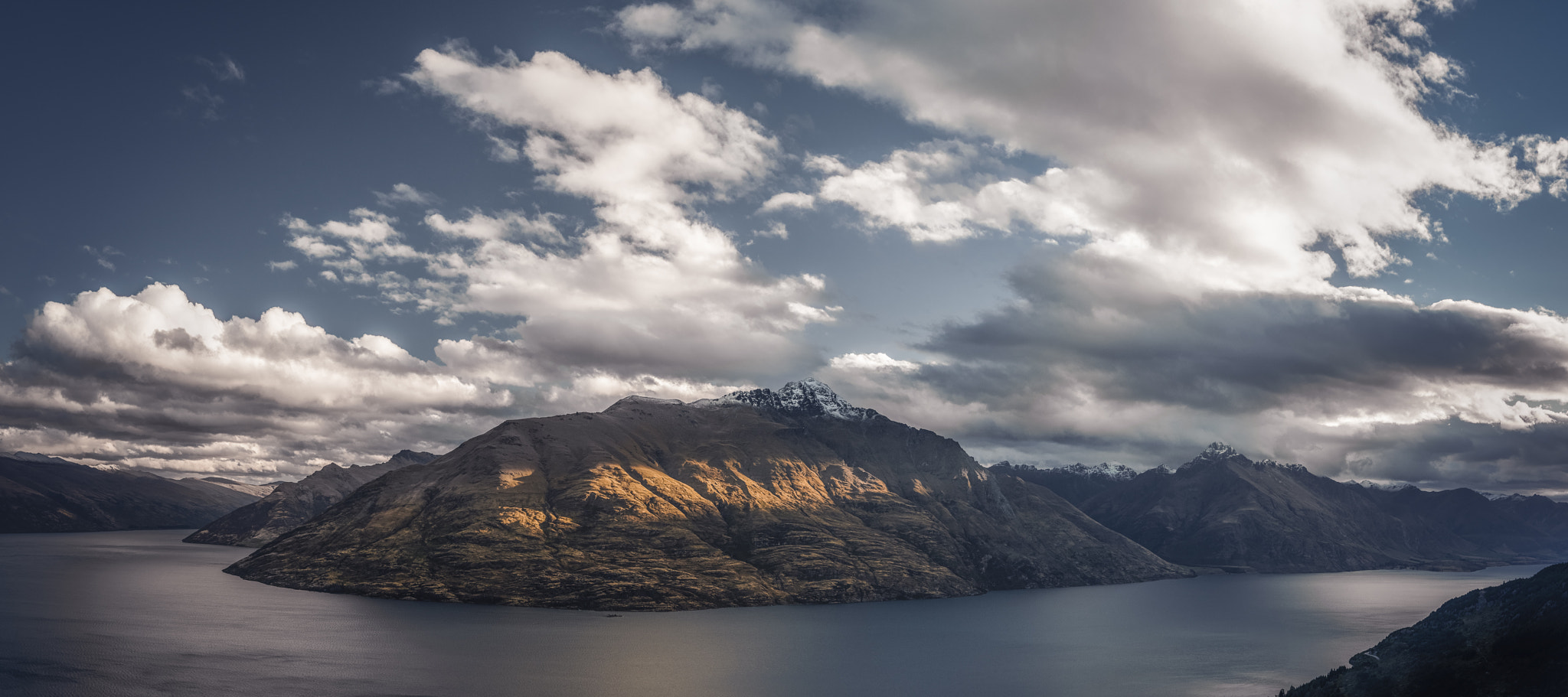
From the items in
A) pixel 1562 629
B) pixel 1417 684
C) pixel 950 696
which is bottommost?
pixel 950 696

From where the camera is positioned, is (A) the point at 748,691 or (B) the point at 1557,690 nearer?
(B) the point at 1557,690

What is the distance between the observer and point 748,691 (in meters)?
197

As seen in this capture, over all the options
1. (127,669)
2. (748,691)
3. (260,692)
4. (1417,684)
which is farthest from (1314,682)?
(127,669)

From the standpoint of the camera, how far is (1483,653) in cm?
14588

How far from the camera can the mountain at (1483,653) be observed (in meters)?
137

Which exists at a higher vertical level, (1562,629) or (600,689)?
(1562,629)

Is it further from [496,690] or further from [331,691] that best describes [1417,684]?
[331,691]

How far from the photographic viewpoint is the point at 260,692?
180 meters

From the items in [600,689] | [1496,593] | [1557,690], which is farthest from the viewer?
[600,689]

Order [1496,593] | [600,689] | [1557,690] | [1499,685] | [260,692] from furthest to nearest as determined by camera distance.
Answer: [600,689], [260,692], [1496,593], [1499,685], [1557,690]

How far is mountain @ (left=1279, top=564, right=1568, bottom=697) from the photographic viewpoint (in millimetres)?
137000

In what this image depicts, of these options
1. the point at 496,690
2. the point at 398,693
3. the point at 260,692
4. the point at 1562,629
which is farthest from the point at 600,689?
the point at 1562,629

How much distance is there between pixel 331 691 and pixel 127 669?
2312 inches

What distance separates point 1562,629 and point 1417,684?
23513 mm
